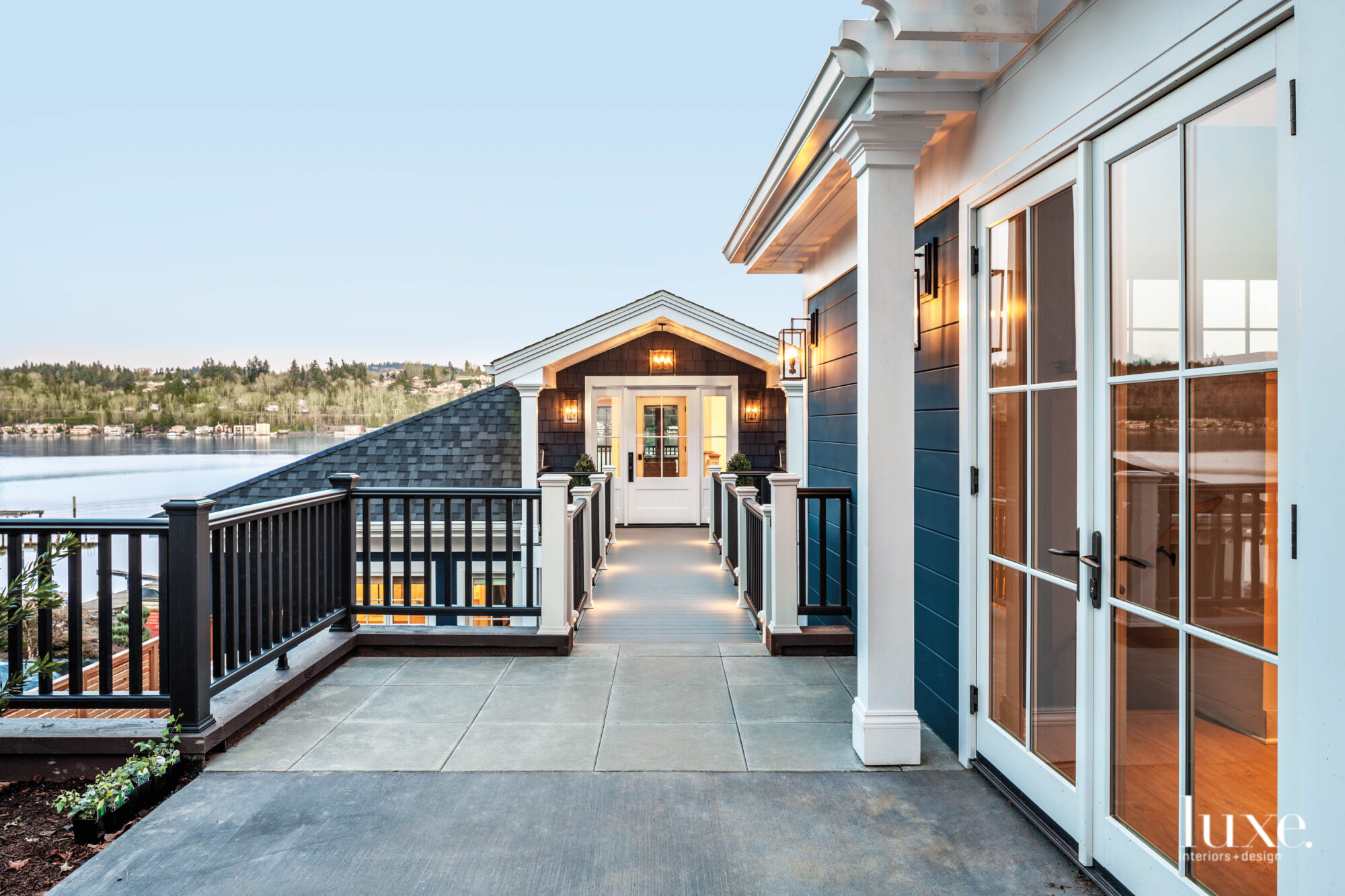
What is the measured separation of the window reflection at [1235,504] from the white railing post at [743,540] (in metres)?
4.04

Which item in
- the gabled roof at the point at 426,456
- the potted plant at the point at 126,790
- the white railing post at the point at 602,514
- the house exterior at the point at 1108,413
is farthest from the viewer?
the gabled roof at the point at 426,456

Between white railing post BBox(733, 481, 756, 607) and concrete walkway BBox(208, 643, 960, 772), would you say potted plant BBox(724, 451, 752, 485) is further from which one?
concrete walkway BBox(208, 643, 960, 772)

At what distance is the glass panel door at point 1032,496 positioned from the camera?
7.63 ft

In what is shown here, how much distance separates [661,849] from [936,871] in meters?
0.80

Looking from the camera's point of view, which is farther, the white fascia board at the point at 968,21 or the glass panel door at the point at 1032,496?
the glass panel door at the point at 1032,496

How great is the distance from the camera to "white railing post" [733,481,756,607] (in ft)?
19.3

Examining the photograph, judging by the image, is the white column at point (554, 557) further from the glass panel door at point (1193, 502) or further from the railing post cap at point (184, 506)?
the glass panel door at point (1193, 502)

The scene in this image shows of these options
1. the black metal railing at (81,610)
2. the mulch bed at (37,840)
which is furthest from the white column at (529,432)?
the mulch bed at (37,840)

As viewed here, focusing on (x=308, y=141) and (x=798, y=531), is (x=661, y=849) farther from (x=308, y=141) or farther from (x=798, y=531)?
(x=308, y=141)

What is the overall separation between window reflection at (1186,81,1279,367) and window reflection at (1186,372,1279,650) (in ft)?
0.28

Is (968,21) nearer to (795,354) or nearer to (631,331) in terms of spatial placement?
(795,354)

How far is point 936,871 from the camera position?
2.23m

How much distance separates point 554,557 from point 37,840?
8.64 ft

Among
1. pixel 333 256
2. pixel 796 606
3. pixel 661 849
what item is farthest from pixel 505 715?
pixel 333 256
